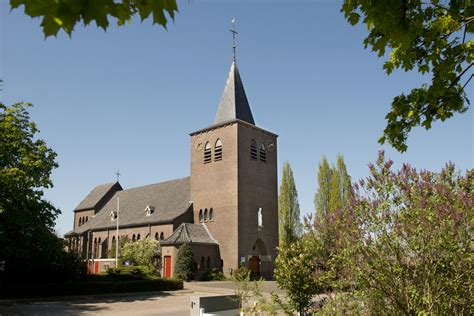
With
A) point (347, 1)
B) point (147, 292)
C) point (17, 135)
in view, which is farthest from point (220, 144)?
point (347, 1)

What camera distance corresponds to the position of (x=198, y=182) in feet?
140

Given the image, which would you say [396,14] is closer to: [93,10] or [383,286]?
[93,10]

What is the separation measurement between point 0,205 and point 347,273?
63.9 ft

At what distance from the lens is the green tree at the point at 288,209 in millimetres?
49500

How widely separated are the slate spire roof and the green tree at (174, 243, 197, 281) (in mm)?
12795

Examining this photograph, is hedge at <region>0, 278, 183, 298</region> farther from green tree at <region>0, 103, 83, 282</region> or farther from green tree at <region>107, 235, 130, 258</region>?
green tree at <region>107, 235, 130, 258</region>

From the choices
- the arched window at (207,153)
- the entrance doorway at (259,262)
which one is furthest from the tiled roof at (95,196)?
the entrance doorway at (259,262)

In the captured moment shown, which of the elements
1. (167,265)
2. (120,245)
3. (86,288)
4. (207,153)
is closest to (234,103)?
(207,153)

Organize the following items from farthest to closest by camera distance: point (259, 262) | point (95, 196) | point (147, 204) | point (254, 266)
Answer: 1. point (95, 196)
2. point (147, 204)
3. point (259, 262)
4. point (254, 266)

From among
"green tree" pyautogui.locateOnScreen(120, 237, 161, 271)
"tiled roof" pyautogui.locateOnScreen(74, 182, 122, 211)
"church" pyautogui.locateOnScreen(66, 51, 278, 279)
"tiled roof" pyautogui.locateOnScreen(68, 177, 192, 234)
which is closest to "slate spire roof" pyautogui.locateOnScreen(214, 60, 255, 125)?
"church" pyautogui.locateOnScreen(66, 51, 278, 279)

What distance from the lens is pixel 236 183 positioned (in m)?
39.1

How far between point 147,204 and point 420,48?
4554 cm

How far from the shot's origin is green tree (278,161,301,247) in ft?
162

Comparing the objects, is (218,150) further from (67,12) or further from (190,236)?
(67,12)
